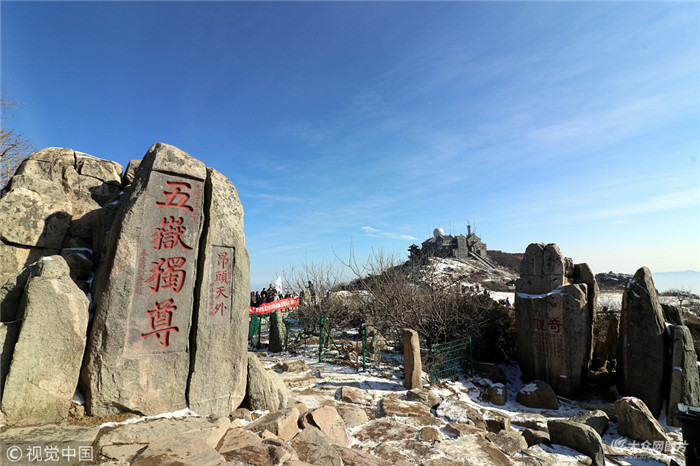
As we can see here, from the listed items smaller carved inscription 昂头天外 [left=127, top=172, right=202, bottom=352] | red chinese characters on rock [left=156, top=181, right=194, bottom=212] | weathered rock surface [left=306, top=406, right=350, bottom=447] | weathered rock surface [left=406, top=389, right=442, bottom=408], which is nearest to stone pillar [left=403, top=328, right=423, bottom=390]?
weathered rock surface [left=406, top=389, right=442, bottom=408]

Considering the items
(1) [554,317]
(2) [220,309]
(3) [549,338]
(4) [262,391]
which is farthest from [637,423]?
(2) [220,309]

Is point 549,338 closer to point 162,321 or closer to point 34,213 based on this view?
point 162,321

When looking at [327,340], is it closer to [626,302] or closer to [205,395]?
[205,395]

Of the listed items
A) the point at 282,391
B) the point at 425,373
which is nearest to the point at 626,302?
the point at 425,373

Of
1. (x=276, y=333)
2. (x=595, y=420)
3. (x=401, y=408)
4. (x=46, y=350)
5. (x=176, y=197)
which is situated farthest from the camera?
(x=276, y=333)

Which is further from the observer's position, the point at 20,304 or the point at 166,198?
the point at 166,198

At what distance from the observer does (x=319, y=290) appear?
43.7 ft

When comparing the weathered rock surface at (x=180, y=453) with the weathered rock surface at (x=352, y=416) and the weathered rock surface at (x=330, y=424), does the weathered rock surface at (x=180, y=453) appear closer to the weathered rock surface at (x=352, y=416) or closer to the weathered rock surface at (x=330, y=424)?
the weathered rock surface at (x=330, y=424)

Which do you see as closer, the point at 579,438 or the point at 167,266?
the point at 167,266

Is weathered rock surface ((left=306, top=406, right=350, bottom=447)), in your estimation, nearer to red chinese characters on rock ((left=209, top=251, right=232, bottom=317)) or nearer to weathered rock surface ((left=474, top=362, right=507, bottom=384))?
red chinese characters on rock ((left=209, top=251, right=232, bottom=317))

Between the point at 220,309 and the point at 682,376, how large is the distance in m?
8.22

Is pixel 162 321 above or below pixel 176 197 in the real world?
below

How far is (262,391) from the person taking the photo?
4.75 metres

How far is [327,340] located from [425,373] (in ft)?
11.1
